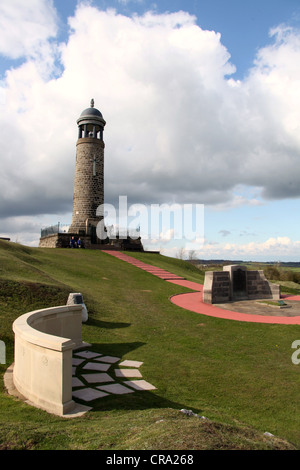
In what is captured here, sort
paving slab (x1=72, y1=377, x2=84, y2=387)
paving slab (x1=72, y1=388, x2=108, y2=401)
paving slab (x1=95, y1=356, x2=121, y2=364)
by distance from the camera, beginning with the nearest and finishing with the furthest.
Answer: paving slab (x1=72, y1=388, x2=108, y2=401), paving slab (x1=72, y1=377, x2=84, y2=387), paving slab (x1=95, y1=356, x2=121, y2=364)

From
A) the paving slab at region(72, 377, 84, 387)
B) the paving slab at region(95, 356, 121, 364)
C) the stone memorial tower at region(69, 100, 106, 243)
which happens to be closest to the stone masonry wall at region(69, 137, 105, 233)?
the stone memorial tower at region(69, 100, 106, 243)

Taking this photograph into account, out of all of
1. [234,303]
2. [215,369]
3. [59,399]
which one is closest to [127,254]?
[234,303]

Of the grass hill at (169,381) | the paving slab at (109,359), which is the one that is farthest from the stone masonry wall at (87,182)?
the paving slab at (109,359)

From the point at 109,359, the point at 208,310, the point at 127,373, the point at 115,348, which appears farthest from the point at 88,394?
the point at 208,310

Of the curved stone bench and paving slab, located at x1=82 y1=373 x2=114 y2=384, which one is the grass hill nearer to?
the curved stone bench

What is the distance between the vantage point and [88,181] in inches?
1468

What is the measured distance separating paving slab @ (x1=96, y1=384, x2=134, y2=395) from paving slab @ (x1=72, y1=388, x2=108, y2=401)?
153 millimetres

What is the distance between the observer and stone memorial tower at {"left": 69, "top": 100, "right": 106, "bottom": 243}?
37094 mm

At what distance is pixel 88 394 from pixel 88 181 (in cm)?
3337

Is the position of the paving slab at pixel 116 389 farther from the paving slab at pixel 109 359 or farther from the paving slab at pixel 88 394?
the paving slab at pixel 109 359

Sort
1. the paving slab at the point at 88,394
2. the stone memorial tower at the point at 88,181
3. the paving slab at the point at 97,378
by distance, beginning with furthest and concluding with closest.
Answer: the stone memorial tower at the point at 88,181 → the paving slab at the point at 97,378 → the paving slab at the point at 88,394

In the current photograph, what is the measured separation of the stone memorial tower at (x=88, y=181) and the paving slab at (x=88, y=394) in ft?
103

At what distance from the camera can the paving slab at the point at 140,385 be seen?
20.3 feet

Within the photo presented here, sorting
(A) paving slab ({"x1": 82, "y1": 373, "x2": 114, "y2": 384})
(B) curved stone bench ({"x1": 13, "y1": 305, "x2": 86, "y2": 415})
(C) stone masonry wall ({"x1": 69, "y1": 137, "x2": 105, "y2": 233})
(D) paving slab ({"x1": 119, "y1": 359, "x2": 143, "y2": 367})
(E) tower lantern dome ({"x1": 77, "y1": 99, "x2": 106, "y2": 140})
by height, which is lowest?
(D) paving slab ({"x1": 119, "y1": 359, "x2": 143, "y2": 367})
